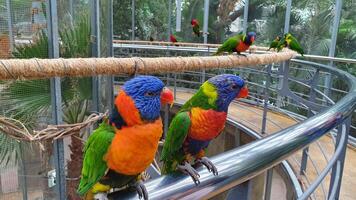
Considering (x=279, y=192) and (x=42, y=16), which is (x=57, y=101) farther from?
(x=279, y=192)

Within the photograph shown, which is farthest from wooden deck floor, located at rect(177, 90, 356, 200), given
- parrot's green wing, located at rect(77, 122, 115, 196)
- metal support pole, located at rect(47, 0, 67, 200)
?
metal support pole, located at rect(47, 0, 67, 200)

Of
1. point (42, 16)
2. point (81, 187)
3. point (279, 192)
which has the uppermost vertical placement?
point (42, 16)

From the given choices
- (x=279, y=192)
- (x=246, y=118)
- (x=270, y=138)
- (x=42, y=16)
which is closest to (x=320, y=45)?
(x=246, y=118)

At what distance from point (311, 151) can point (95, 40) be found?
1.97 metres

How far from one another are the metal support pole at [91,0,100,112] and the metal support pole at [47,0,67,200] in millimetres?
268

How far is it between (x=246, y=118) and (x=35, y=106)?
2615mm

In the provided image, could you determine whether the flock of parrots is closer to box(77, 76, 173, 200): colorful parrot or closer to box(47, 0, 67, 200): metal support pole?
box(77, 76, 173, 200): colorful parrot

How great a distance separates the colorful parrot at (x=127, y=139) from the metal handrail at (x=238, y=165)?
0.18 metres

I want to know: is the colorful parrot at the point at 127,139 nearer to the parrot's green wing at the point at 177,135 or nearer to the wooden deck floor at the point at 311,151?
the parrot's green wing at the point at 177,135

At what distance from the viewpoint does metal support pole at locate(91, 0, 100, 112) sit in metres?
1.54

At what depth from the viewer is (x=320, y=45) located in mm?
5340

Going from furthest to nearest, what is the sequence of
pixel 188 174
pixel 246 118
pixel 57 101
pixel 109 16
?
1. pixel 246 118
2. pixel 109 16
3. pixel 57 101
4. pixel 188 174

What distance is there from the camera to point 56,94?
4.28 ft

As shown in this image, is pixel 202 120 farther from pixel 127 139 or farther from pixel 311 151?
pixel 311 151
